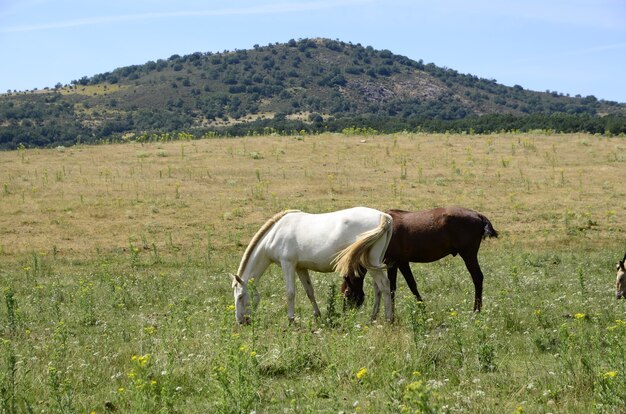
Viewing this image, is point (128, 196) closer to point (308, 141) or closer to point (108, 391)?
point (308, 141)

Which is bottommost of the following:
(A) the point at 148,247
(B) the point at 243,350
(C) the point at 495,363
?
(A) the point at 148,247

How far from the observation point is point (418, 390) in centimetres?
489

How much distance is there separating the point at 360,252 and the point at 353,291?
3.82ft

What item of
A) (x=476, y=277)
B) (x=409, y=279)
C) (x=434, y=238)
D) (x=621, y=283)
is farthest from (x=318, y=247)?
(x=621, y=283)

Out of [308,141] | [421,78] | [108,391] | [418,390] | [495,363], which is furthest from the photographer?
[421,78]

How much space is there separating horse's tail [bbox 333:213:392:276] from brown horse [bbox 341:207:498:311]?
1.08 meters

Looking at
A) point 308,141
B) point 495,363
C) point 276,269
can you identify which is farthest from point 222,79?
point 495,363

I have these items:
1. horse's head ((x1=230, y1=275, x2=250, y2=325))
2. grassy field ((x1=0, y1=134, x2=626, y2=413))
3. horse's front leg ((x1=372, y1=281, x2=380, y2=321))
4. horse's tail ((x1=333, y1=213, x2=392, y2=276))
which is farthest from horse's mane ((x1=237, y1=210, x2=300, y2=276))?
horse's front leg ((x1=372, y1=281, x2=380, y2=321))

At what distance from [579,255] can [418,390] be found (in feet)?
53.0

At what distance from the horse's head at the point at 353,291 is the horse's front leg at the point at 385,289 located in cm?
66

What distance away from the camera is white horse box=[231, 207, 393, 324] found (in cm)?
1113

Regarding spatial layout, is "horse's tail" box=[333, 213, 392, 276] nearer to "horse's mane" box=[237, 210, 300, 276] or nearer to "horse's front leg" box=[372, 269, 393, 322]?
"horse's front leg" box=[372, 269, 393, 322]

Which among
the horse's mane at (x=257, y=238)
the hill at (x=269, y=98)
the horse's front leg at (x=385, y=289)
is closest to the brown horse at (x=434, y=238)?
the horse's front leg at (x=385, y=289)

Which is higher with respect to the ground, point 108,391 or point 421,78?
point 421,78
